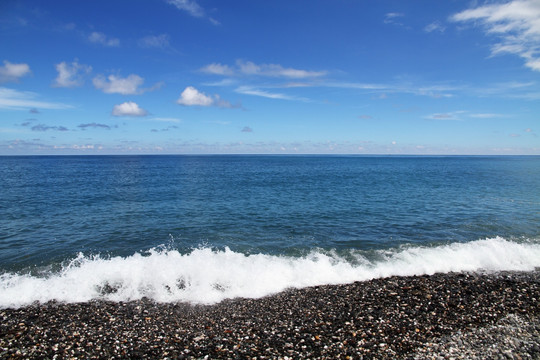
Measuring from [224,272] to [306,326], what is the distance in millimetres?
6680

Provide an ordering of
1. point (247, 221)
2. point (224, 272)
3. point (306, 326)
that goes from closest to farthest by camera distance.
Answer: point (306, 326), point (224, 272), point (247, 221)

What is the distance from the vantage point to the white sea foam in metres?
14.5

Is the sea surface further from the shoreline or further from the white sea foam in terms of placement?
the shoreline

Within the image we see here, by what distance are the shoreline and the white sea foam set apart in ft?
3.15

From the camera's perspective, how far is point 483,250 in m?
19.5

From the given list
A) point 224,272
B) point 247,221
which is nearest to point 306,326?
point 224,272

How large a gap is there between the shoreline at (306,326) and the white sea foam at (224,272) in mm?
959

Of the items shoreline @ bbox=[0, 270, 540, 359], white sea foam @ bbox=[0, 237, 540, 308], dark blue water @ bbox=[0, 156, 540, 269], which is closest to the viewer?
shoreline @ bbox=[0, 270, 540, 359]

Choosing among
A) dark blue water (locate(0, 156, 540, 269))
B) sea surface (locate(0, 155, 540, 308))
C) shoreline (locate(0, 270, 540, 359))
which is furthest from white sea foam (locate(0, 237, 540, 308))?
dark blue water (locate(0, 156, 540, 269))

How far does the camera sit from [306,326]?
1116 cm

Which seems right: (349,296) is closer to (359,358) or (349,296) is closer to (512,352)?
(359,358)

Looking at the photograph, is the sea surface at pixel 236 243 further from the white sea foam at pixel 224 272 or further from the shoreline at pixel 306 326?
the shoreline at pixel 306 326

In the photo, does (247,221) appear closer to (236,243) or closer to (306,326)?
(236,243)

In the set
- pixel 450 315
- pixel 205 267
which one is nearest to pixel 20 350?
pixel 205 267
